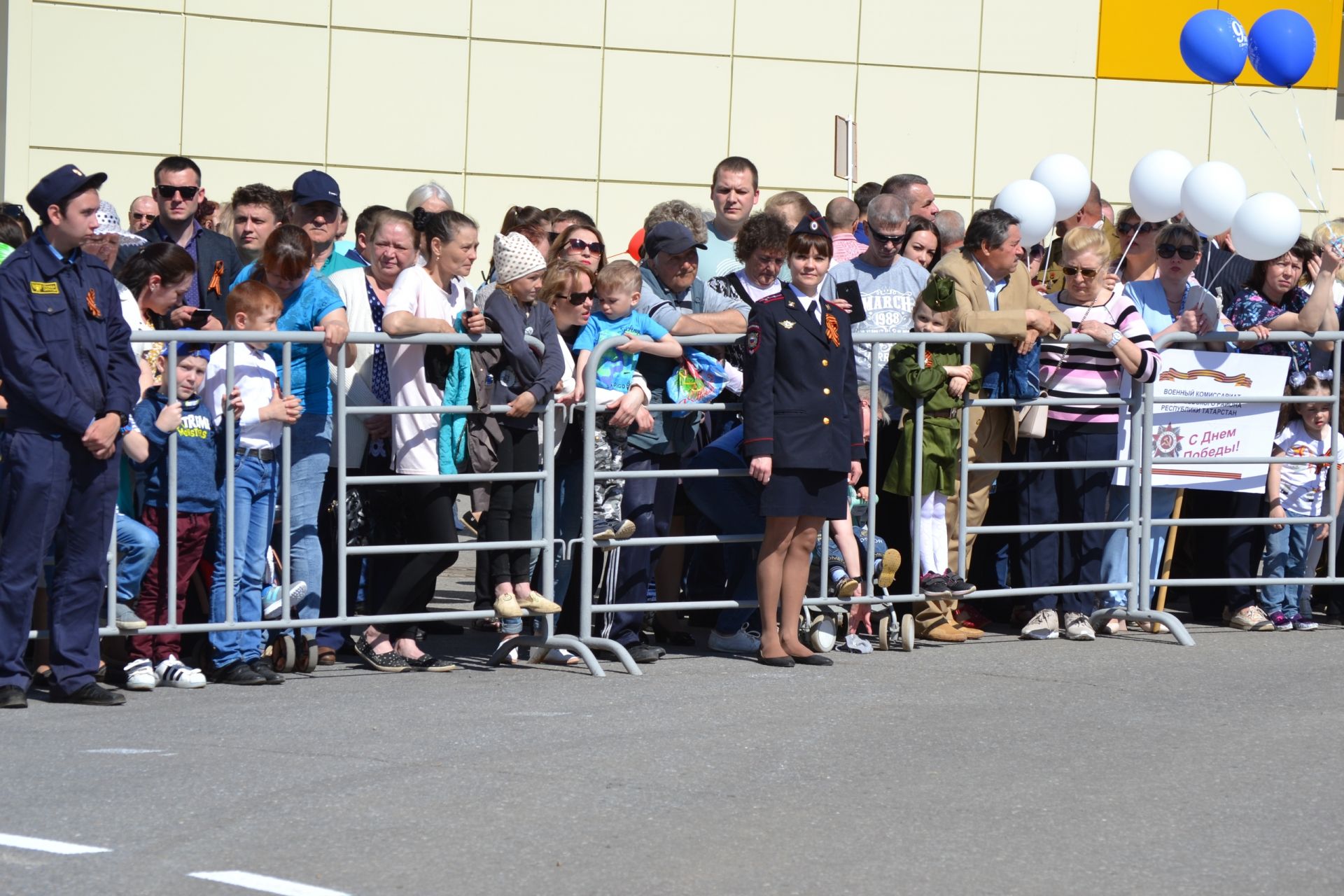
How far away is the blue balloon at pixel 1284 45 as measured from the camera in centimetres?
1273

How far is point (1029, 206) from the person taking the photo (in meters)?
11.4

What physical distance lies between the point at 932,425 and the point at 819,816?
12.6 ft

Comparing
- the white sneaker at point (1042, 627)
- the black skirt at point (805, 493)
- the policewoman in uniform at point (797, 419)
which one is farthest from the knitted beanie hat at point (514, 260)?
the white sneaker at point (1042, 627)

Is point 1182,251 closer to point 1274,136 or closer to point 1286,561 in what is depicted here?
point 1286,561

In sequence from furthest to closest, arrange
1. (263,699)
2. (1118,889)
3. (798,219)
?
(798,219), (263,699), (1118,889)

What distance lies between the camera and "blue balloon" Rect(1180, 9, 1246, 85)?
12938 mm

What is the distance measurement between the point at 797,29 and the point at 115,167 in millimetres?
6737

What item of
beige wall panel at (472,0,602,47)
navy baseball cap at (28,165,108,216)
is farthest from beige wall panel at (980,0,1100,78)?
navy baseball cap at (28,165,108,216)

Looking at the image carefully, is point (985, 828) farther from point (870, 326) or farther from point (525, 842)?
point (870, 326)

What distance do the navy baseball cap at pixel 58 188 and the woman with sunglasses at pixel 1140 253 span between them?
247 inches

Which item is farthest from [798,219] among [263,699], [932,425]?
[263,699]

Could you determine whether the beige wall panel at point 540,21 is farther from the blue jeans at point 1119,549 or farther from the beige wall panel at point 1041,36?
the blue jeans at point 1119,549

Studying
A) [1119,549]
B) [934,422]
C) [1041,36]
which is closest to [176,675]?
[934,422]

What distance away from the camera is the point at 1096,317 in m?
10.2
